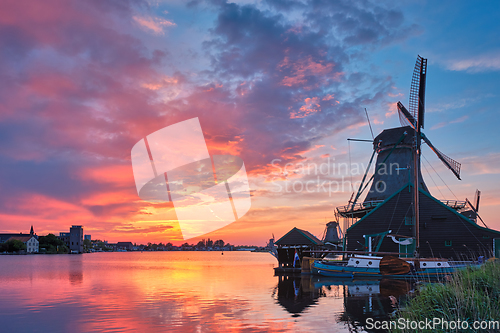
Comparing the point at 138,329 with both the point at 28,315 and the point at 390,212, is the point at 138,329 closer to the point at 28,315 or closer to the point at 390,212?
the point at 28,315

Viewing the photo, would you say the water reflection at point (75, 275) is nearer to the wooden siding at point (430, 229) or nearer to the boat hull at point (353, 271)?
the boat hull at point (353, 271)

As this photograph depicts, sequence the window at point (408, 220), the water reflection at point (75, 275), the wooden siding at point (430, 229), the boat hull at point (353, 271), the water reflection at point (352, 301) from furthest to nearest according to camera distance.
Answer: the water reflection at point (75, 275)
the window at point (408, 220)
the wooden siding at point (430, 229)
the boat hull at point (353, 271)
the water reflection at point (352, 301)

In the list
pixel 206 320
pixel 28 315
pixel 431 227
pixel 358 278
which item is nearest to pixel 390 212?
pixel 431 227

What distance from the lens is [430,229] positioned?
40594mm

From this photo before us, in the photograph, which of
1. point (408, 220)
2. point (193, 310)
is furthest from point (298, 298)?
point (408, 220)

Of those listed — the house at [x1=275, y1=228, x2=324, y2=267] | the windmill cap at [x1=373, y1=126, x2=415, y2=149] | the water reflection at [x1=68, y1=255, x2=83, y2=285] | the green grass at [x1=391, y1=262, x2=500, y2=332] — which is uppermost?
the windmill cap at [x1=373, y1=126, x2=415, y2=149]

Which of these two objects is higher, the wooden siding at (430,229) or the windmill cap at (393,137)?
the windmill cap at (393,137)

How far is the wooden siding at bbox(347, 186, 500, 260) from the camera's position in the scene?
38.9m

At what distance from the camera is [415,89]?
5116 cm

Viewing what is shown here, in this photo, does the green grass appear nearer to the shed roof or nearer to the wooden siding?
the wooden siding

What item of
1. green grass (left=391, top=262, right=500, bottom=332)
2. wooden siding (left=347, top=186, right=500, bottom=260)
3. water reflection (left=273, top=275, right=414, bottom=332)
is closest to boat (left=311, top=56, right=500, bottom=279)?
wooden siding (left=347, top=186, right=500, bottom=260)

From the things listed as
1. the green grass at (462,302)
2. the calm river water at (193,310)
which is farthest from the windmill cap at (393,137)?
the green grass at (462,302)

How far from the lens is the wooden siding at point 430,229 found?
3891 centimetres

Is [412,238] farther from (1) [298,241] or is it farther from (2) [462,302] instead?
(2) [462,302]
